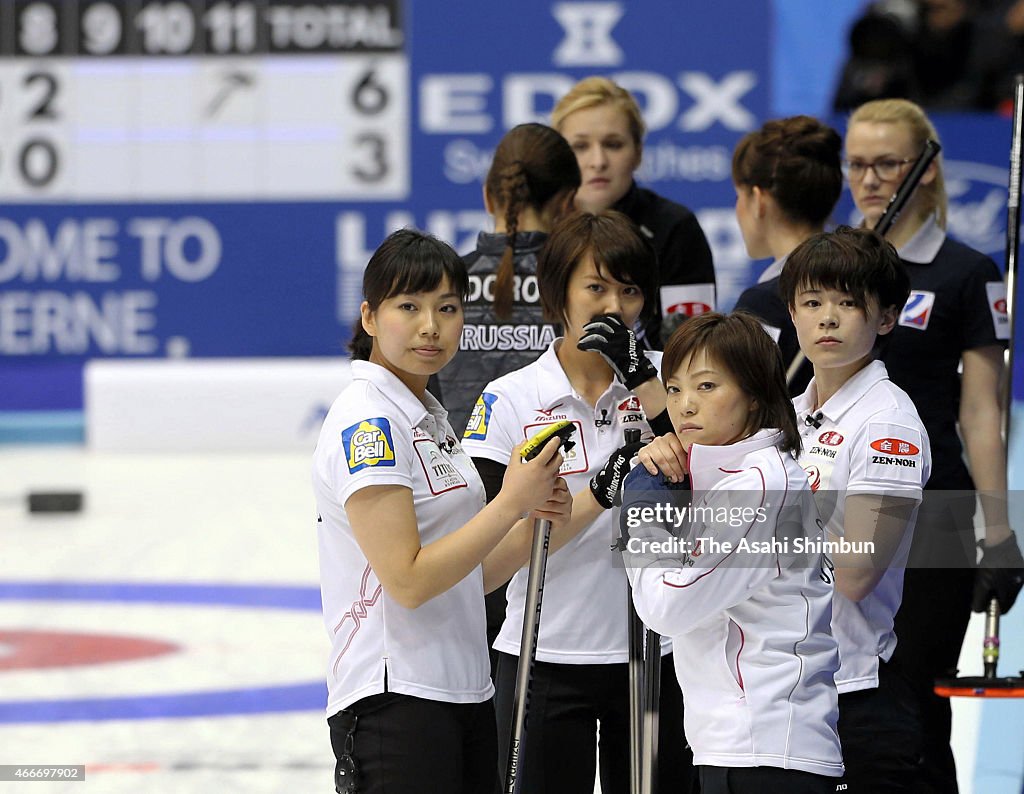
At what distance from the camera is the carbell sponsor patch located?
8.15ft

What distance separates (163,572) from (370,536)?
522cm

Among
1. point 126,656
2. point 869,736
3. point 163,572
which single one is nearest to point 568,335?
point 869,736

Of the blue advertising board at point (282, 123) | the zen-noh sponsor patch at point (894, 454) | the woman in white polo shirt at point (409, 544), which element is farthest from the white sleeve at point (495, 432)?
the blue advertising board at point (282, 123)

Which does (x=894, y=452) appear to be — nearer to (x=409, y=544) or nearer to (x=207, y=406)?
(x=409, y=544)

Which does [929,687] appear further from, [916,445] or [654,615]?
[654,615]

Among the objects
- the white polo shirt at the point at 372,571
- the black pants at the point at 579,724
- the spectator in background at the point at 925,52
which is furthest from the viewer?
the spectator in background at the point at 925,52

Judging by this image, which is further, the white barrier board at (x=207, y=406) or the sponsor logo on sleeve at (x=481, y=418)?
the white barrier board at (x=207, y=406)

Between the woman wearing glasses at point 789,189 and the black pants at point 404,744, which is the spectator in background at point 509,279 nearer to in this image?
the woman wearing glasses at point 789,189

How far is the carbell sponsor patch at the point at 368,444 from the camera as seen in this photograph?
97.8 inches

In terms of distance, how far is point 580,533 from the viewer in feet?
9.71

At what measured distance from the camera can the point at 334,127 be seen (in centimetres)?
1144

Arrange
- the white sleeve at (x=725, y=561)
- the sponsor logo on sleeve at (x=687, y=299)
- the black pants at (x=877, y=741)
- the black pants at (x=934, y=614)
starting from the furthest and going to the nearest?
the sponsor logo on sleeve at (x=687, y=299) < the black pants at (x=934, y=614) < the black pants at (x=877, y=741) < the white sleeve at (x=725, y=561)

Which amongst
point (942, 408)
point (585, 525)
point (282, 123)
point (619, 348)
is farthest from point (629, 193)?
point (282, 123)

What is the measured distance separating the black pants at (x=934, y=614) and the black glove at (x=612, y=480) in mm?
987
